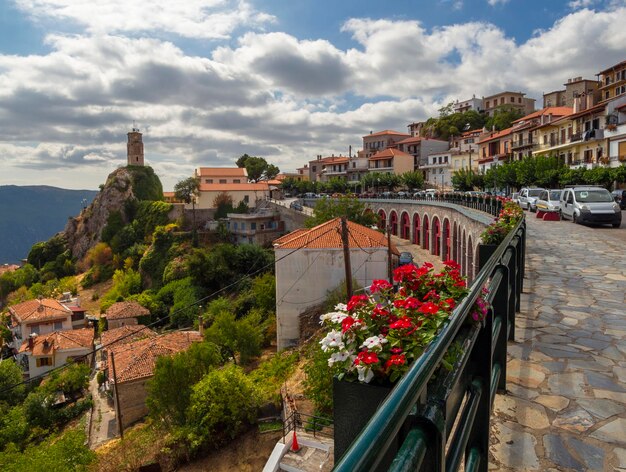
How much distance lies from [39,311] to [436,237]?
41673mm

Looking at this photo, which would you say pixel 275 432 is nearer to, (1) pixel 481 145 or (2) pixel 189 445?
(2) pixel 189 445

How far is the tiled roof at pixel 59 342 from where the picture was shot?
39.2 metres

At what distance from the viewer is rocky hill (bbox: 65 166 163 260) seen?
2867 inches

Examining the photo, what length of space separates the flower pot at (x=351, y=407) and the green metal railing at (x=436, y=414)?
33 cm

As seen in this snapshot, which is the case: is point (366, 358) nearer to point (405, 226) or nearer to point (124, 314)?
point (405, 226)

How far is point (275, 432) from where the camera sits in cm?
1750

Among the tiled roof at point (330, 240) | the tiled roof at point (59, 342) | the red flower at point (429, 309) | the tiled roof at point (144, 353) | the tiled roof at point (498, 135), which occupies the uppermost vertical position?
the tiled roof at point (498, 135)

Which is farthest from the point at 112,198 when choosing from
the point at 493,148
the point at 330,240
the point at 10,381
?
the point at 493,148

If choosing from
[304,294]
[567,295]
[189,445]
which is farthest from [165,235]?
[567,295]

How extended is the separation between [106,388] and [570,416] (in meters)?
34.0

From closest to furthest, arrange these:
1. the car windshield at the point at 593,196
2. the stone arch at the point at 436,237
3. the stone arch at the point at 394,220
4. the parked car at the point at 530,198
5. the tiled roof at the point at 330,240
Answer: the car windshield at the point at 593,196, the tiled roof at the point at 330,240, the parked car at the point at 530,198, the stone arch at the point at 436,237, the stone arch at the point at 394,220

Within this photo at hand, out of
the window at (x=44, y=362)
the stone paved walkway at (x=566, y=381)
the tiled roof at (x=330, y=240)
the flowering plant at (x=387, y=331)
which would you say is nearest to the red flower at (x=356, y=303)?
the flowering plant at (x=387, y=331)

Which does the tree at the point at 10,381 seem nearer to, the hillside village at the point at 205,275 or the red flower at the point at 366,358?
the hillside village at the point at 205,275

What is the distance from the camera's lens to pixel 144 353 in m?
28.5
